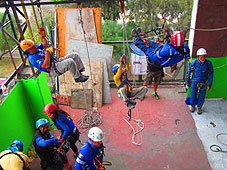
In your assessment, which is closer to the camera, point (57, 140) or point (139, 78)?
point (57, 140)

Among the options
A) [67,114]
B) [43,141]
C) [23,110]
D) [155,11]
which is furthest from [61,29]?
[155,11]

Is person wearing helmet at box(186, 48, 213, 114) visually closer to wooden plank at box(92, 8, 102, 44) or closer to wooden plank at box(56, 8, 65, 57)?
wooden plank at box(92, 8, 102, 44)

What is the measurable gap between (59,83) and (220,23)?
17.1 ft

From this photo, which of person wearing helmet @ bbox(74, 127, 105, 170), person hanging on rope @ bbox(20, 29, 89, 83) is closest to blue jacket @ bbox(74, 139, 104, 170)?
person wearing helmet @ bbox(74, 127, 105, 170)

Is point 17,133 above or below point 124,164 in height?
above

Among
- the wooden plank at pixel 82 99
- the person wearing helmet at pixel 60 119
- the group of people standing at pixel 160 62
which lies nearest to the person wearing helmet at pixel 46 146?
the person wearing helmet at pixel 60 119

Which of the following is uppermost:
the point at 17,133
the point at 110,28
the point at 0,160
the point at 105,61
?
the point at 110,28

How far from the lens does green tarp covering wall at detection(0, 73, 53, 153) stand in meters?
4.54

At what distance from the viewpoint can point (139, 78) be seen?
7.71 m

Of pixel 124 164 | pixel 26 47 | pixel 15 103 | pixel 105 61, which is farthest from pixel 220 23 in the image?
pixel 15 103

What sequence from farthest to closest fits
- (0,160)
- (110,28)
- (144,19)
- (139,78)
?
(144,19) → (110,28) → (139,78) → (0,160)

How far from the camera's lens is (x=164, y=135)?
217 inches

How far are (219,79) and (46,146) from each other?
17.3 ft

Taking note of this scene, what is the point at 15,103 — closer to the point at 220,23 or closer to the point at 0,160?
the point at 0,160
